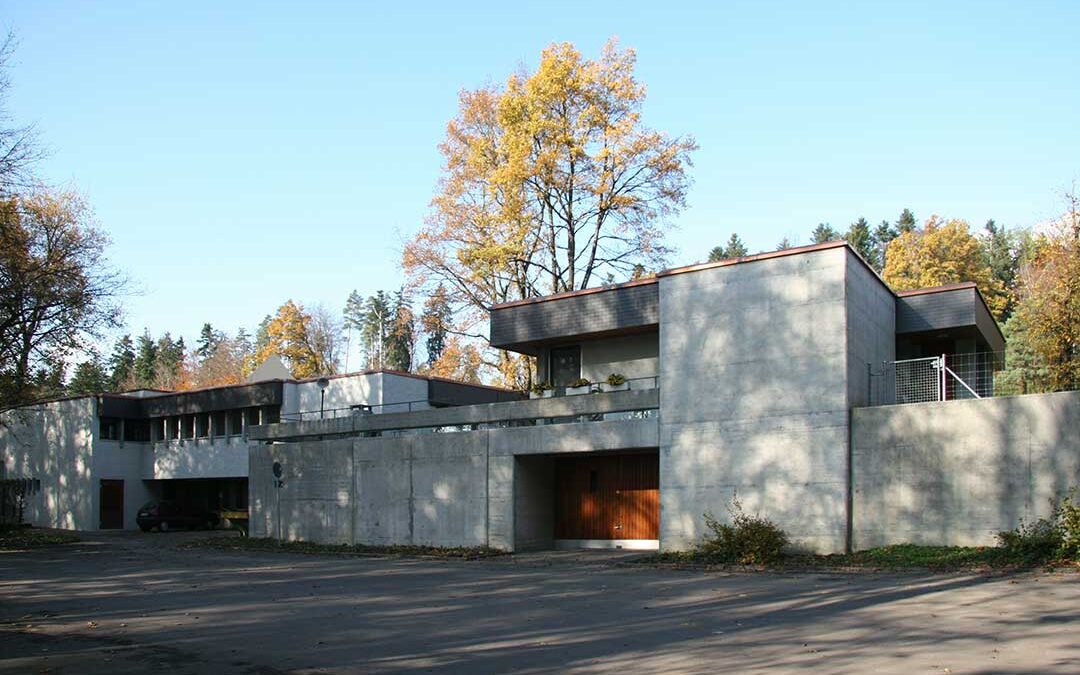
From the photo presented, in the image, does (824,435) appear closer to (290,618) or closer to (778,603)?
(778,603)

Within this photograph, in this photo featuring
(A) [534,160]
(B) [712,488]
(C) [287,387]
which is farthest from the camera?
(C) [287,387]

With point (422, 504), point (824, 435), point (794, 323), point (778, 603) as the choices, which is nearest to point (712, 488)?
point (824, 435)

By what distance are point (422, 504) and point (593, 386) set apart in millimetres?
6363

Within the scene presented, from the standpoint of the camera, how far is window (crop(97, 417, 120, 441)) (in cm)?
4622

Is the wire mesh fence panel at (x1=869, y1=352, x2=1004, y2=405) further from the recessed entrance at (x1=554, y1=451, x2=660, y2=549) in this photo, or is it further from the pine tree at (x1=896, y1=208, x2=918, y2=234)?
the pine tree at (x1=896, y1=208, x2=918, y2=234)

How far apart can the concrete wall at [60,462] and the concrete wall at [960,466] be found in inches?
1495

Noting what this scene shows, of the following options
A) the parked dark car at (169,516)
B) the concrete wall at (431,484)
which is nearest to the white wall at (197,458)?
the parked dark car at (169,516)

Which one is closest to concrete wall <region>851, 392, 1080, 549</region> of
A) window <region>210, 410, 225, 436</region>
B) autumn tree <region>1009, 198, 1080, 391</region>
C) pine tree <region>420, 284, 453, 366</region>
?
autumn tree <region>1009, 198, 1080, 391</region>

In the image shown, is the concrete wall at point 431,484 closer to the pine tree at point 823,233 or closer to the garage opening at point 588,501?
the garage opening at point 588,501

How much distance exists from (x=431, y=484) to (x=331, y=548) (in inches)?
167

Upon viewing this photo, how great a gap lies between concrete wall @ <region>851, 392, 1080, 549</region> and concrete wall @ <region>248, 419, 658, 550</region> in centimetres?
563

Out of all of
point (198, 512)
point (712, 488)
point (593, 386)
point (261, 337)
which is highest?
point (261, 337)

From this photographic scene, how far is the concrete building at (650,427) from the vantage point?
71.0 feet

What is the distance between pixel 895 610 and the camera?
1363 cm
